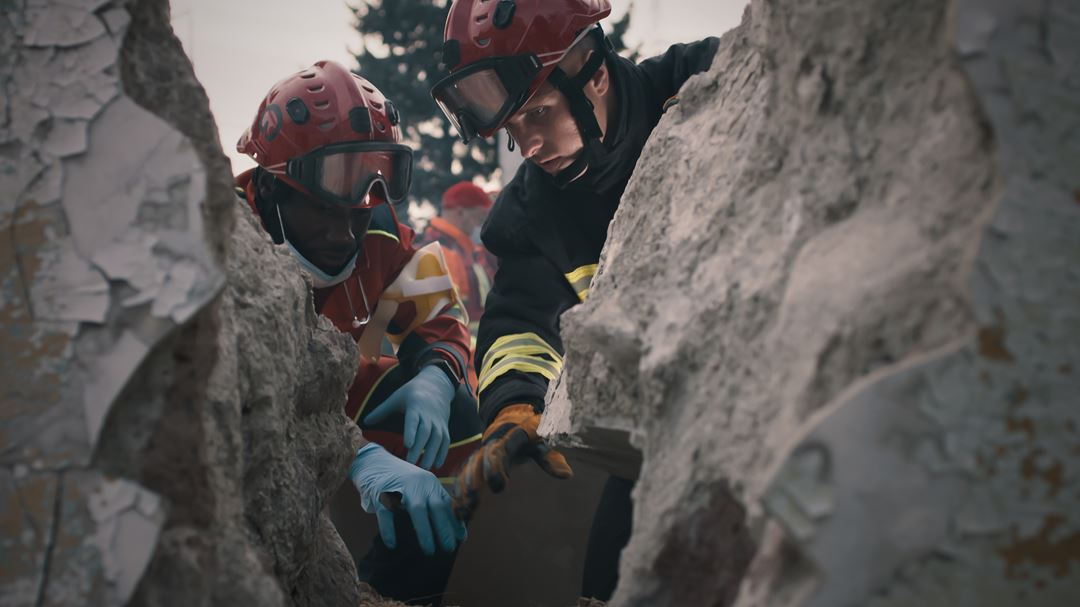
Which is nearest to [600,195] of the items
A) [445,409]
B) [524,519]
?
[445,409]

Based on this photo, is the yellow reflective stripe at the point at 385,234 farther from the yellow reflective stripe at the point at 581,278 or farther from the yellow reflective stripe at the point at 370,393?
the yellow reflective stripe at the point at 581,278

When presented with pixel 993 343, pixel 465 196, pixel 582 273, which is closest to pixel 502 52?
pixel 582 273

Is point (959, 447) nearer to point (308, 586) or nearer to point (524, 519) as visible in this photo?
point (308, 586)

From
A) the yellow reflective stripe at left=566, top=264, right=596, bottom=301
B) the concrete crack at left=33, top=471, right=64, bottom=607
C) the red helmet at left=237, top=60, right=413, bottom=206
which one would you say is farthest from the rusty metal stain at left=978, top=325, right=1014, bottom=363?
the red helmet at left=237, top=60, right=413, bottom=206

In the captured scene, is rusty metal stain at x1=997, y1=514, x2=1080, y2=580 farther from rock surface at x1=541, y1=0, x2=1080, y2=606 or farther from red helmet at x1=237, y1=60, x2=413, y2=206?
red helmet at x1=237, y1=60, x2=413, y2=206

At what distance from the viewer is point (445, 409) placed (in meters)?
3.16

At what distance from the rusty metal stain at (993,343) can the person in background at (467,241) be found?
277 inches

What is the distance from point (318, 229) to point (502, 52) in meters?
→ 0.91

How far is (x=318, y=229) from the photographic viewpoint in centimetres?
315

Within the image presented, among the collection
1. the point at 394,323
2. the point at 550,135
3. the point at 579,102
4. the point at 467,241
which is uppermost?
the point at 579,102

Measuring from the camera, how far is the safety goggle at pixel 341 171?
3062 mm

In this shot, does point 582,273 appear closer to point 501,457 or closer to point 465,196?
point 501,457

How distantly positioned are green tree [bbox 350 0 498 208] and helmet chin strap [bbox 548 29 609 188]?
267 inches

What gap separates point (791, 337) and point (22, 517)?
3.10ft
